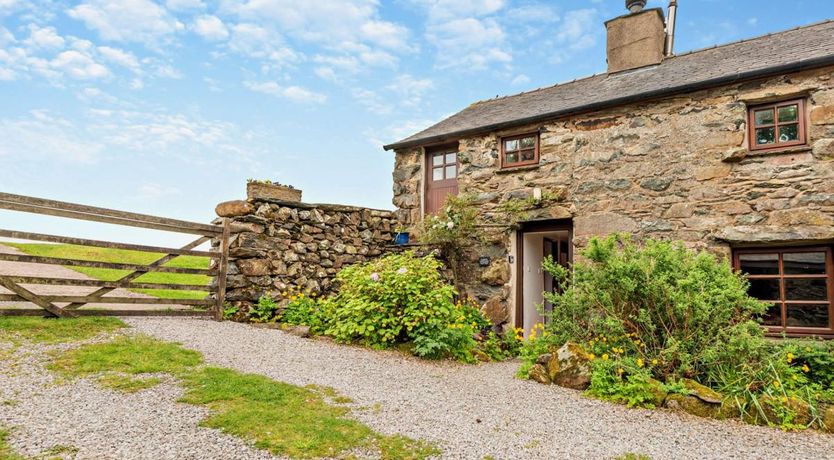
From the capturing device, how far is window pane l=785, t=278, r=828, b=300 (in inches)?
273

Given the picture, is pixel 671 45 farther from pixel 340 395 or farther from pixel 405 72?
pixel 340 395

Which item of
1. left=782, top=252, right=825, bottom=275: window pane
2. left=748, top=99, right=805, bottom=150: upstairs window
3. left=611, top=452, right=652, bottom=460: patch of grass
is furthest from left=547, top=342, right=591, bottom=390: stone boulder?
left=748, top=99, right=805, bottom=150: upstairs window

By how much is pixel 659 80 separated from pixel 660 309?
4.91m

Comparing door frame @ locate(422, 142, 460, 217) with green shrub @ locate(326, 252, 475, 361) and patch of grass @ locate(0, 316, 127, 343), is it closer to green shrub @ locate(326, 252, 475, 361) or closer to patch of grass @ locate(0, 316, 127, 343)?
green shrub @ locate(326, 252, 475, 361)

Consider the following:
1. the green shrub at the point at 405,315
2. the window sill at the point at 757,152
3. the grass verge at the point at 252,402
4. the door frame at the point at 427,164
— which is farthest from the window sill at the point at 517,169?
the grass verge at the point at 252,402

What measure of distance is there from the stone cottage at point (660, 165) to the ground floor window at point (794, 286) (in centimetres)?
2

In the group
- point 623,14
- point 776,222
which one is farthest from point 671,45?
point 776,222

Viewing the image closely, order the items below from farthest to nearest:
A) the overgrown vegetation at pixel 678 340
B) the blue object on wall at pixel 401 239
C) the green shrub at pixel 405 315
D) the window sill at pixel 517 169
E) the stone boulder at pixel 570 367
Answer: the blue object on wall at pixel 401 239, the window sill at pixel 517 169, the green shrub at pixel 405 315, the stone boulder at pixel 570 367, the overgrown vegetation at pixel 678 340

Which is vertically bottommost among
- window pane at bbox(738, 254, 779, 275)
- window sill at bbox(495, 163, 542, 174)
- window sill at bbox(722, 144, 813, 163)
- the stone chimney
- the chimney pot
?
window pane at bbox(738, 254, 779, 275)

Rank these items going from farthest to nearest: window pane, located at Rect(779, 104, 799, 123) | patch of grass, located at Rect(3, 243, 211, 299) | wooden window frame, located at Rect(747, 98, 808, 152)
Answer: patch of grass, located at Rect(3, 243, 211, 299) → window pane, located at Rect(779, 104, 799, 123) → wooden window frame, located at Rect(747, 98, 808, 152)

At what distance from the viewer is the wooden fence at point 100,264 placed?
20.7ft

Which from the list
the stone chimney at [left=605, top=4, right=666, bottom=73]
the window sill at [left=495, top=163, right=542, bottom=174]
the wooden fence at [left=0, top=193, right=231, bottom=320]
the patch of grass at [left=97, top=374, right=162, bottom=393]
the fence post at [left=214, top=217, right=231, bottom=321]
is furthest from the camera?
the stone chimney at [left=605, top=4, right=666, bottom=73]

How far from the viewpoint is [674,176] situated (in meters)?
7.82

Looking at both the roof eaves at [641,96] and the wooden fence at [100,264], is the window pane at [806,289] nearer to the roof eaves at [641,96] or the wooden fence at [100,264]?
the roof eaves at [641,96]
